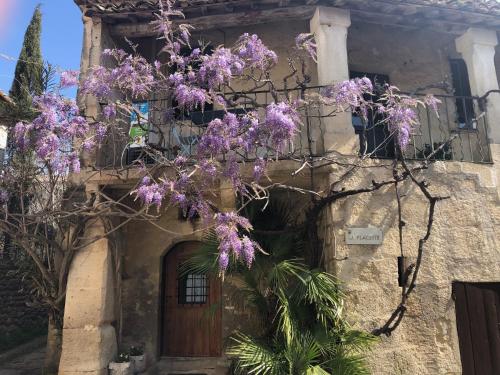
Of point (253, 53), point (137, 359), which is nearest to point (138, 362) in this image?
point (137, 359)

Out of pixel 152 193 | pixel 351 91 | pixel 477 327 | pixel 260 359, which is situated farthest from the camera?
pixel 477 327

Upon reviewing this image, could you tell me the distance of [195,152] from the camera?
685cm

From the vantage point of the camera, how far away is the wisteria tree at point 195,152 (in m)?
5.99

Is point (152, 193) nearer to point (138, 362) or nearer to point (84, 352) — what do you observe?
point (84, 352)

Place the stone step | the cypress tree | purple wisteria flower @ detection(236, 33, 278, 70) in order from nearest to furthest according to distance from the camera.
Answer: purple wisteria flower @ detection(236, 33, 278, 70), the stone step, the cypress tree

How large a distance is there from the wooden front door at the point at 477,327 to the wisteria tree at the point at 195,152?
94 centimetres

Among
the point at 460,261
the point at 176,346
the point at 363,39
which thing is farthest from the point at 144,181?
the point at 363,39

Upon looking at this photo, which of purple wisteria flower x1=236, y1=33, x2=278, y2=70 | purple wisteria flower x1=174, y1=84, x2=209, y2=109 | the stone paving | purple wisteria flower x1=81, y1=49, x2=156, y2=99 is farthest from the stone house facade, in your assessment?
the stone paving

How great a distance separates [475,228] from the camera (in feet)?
22.2

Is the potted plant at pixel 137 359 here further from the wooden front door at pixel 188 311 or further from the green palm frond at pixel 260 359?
the green palm frond at pixel 260 359

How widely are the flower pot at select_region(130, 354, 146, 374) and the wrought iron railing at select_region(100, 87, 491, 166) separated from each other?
300 centimetres

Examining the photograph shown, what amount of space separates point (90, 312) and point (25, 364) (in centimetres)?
300

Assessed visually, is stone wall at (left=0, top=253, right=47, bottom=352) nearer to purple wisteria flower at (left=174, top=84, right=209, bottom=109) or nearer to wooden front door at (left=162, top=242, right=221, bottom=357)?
wooden front door at (left=162, top=242, right=221, bottom=357)

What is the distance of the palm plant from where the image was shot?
5602mm
